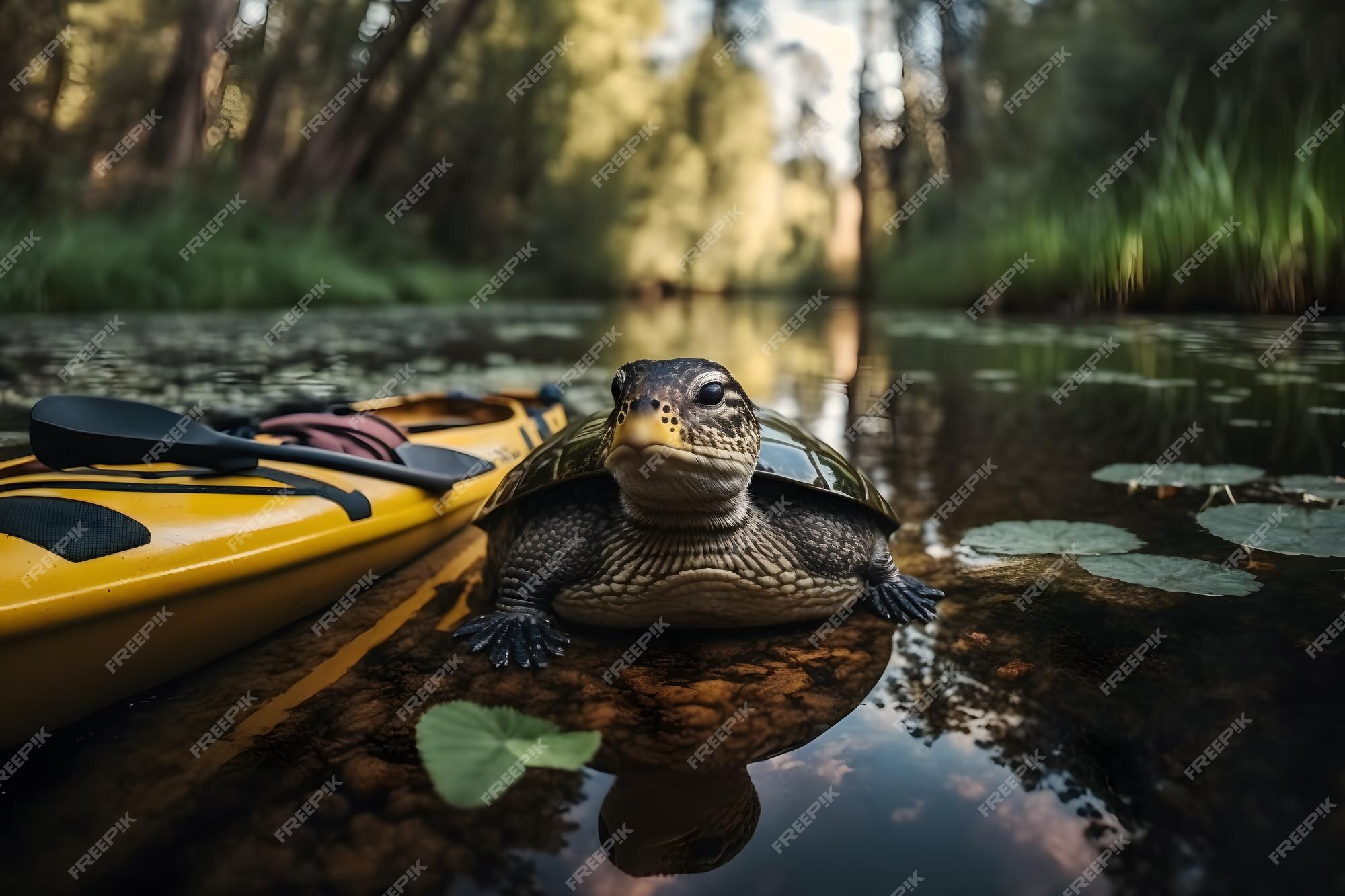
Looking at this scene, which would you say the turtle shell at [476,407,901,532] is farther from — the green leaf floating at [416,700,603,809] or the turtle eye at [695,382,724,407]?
the green leaf floating at [416,700,603,809]

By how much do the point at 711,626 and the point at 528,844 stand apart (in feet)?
2.89

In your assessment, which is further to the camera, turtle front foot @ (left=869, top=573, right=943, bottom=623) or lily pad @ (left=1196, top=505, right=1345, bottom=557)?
lily pad @ (left=1196, top=505, right=1345, bottom=557)

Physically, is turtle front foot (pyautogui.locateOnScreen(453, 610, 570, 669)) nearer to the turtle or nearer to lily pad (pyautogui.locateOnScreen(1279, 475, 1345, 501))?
the turtle

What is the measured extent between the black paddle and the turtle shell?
414 mm

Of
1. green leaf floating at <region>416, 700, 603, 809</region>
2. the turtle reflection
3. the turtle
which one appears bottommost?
the turtle reflection

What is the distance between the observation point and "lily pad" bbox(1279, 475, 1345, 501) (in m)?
2.88

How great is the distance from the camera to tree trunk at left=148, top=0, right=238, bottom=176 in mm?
12305

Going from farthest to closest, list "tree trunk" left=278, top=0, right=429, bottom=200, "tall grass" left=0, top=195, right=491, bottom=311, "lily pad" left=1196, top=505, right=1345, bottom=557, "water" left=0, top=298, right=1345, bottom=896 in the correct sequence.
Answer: "tree trunk" left=278, top=0, right=429, bottom=200, "tall grass" left=0, top=195, right=491, bottom=311, "lily pad" left=1196, top=505, right=1345, bottom=557, "water" left=0, top=298, right=1345, bottom=896

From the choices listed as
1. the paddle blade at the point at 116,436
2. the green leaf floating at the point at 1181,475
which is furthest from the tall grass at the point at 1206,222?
the paddle blade at the point at 116,436

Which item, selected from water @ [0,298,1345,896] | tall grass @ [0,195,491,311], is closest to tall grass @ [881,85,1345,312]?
water @ [0,298,1345,896]

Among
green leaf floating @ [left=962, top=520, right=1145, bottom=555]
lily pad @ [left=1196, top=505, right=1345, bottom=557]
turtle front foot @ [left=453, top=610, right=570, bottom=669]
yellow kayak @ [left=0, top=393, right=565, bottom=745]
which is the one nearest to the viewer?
yellow kayak @ [left=0, top=393, right=565, bottom=745]

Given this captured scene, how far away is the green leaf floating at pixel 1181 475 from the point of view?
10.2 ft

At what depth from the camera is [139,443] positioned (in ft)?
7.02

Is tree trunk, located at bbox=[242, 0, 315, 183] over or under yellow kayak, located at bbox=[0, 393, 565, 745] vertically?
over
